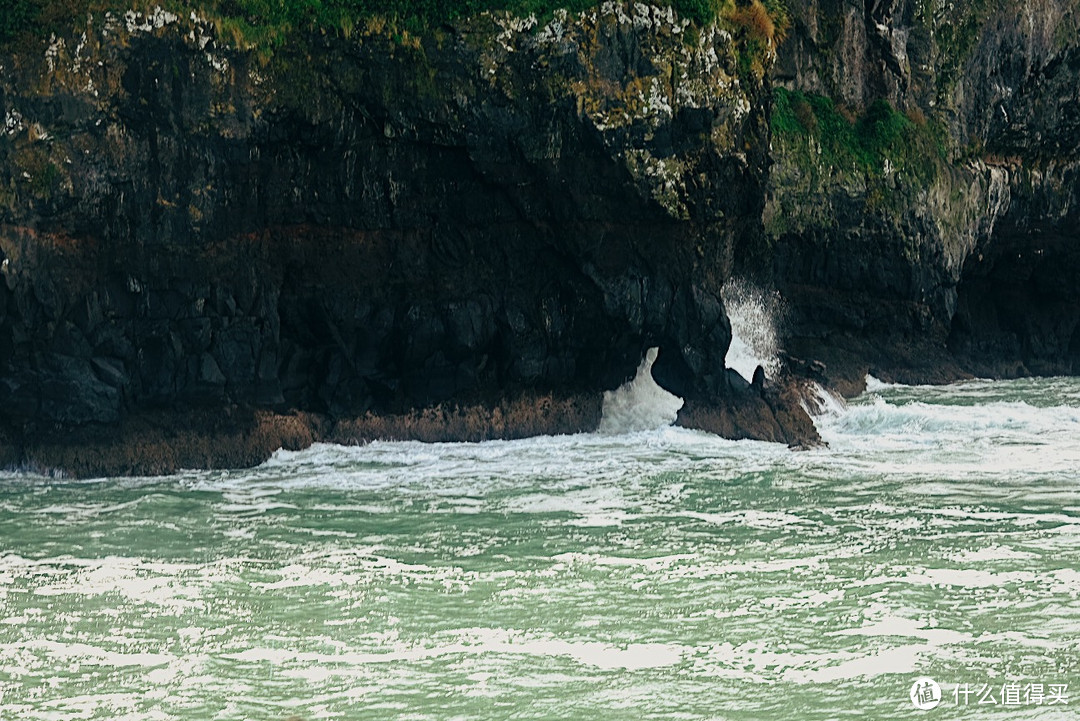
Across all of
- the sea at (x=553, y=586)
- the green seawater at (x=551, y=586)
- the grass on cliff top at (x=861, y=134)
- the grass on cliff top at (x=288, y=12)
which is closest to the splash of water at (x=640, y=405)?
the sea at (x=553, y=586)

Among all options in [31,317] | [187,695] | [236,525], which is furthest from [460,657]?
[31,317]

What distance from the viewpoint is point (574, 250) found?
28281 millimetres

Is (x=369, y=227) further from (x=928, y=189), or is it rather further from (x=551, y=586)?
(x=928, y=189)

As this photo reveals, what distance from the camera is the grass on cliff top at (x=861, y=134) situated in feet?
119

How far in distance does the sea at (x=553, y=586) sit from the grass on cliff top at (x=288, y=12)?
6589mm

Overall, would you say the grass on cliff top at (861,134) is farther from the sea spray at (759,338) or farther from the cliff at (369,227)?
the cliff at (369,227)

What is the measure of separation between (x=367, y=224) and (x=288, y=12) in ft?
11.7

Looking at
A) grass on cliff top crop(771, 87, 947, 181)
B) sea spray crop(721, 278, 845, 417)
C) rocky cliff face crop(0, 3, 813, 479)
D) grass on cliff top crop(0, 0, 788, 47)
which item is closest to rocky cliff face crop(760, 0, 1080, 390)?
grass on cliff top crop(771, 87, 947, 181)

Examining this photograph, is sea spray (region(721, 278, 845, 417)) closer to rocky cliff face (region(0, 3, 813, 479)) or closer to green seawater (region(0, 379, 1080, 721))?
rocky cliff face (region(0, 3, 813, 479))

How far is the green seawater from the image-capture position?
586 inches

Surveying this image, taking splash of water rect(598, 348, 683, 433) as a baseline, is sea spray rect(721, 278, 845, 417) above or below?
above

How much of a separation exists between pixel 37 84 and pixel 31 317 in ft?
11.2

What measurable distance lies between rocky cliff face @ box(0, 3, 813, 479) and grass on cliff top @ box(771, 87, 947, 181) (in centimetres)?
737

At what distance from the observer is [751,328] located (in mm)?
33844
